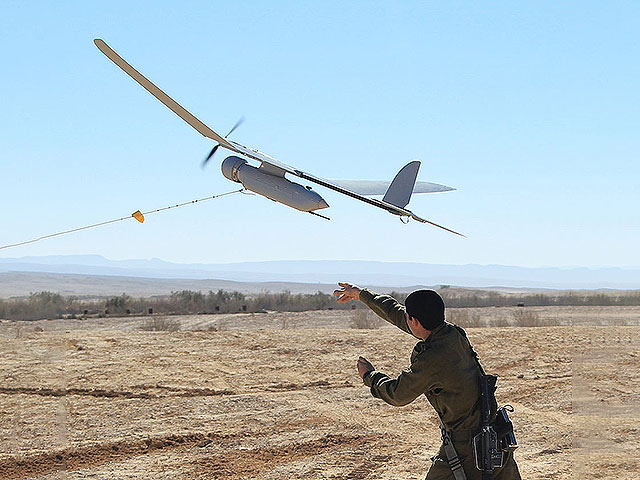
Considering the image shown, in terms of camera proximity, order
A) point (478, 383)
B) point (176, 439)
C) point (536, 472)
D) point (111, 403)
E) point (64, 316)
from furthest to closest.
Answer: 1. point (64, 316)
2. point (111, 403)
3. point (176, 439)
4. point (536, 472)
5. point (478, 383)

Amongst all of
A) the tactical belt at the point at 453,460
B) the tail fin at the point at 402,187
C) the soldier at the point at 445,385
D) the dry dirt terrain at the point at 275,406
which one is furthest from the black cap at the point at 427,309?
the dry dirt terrain at the point at 275,406

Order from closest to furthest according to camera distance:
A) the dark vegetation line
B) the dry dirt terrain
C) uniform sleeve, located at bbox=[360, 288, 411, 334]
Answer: uniform sleeve, located at bbox=[360, 288, 411, 334] < the dry dirt terrain < the dark vegetation line

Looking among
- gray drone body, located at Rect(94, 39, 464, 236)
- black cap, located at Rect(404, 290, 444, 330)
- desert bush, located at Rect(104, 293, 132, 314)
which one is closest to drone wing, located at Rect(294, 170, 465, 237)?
gray drone body, located at Rect(94, 39, 464, 236)

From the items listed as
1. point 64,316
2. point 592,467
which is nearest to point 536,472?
point 592,467

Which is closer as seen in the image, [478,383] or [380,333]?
[478,383]

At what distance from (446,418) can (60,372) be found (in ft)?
36.2

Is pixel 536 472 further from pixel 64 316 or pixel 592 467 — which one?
pixel 64 316

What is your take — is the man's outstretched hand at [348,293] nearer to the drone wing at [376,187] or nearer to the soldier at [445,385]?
the soldier at [445,385]

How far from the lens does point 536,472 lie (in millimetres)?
8672

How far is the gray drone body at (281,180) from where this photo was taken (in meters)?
6.97

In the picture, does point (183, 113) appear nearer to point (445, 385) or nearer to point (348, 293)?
point (348, 293)

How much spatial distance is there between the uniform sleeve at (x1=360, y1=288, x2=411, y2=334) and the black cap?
1.47 ft

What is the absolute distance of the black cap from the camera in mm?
4738

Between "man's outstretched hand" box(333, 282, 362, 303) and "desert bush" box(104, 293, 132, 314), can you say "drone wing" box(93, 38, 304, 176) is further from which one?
"desert bush" box(104, 293, 132, 314)
